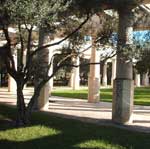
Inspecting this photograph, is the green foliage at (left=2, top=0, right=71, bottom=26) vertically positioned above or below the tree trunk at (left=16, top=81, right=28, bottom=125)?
above

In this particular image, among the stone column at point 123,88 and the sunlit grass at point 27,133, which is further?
the stone column at point 123,88

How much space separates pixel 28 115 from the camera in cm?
1562

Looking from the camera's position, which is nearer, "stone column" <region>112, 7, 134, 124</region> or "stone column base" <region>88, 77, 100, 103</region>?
"stone column" <region>112, 7, 134, 124</region>

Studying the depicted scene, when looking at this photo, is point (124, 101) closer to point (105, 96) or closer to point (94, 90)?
point (94, 90)

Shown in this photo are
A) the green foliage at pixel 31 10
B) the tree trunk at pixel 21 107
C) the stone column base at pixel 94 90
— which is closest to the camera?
the green foliage at pixel 31 10

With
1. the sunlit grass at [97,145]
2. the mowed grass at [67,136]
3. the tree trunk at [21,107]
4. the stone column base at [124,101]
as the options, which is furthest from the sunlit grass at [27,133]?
the stone column base at [124,101]

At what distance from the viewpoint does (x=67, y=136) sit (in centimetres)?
1377

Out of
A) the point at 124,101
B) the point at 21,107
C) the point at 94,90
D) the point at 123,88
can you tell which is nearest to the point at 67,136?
the point at 21,107

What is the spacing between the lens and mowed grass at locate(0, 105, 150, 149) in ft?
41.4

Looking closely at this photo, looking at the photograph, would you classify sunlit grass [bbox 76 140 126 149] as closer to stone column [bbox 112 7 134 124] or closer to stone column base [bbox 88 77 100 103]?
stone column [bbox 112 7 134 124]

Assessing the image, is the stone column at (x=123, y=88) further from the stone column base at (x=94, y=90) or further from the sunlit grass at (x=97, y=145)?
the stone column base at (x=94, y=90)

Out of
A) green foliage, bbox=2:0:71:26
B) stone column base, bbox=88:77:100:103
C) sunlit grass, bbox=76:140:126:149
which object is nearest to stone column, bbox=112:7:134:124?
sunlit grass, bbox=76:140:126:149

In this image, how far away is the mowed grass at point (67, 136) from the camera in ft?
41.4

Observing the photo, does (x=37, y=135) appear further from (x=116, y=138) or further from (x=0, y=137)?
(x=116, y=138)
